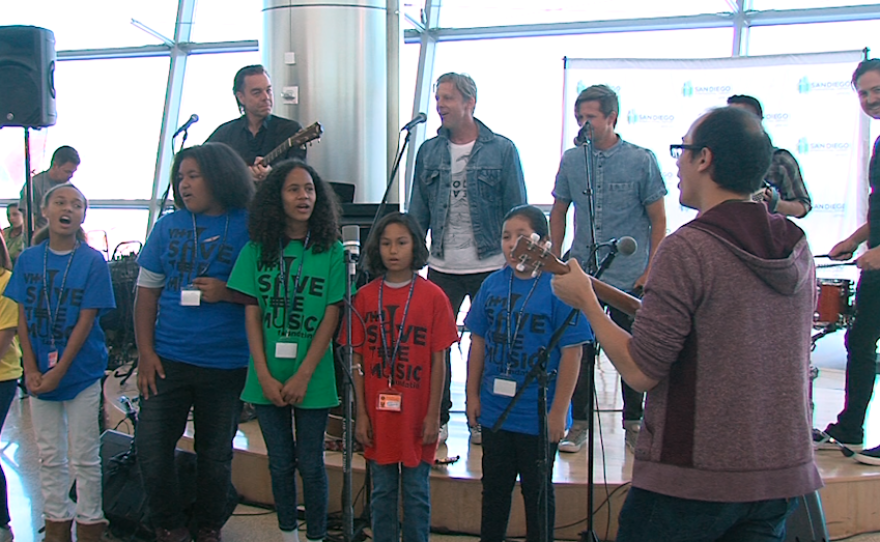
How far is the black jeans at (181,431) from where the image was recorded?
2.62 m

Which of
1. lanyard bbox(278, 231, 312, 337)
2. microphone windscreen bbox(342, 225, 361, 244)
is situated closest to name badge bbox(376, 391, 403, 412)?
Answer: lanyard bbox(278, 231, 312, 337)

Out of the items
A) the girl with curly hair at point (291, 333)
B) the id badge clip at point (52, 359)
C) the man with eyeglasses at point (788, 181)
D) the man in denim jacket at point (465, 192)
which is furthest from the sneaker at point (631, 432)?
the id badge clip at point (52, 359)

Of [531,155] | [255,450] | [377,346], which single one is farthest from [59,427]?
[531,155]

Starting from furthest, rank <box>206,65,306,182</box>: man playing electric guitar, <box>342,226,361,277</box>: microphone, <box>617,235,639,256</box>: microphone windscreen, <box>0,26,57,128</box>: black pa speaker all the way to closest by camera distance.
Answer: <box>0,26,57,128</box>: black pa speaker < <box>206,65,306,182</box>: man playing electric guitar < <box>342,226,361,277</box>: microphone < <box>617,235,639,256</box>: microphone windscreen

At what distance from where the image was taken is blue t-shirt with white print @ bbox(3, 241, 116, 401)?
2.76 metres

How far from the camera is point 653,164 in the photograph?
10.4 feet

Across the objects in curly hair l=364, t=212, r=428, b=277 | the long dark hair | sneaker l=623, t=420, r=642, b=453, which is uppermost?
the long dark hair

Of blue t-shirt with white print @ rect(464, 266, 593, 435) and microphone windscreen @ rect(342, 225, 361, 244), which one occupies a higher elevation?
microphone windscreen @ rect(342, 225, 361, 244)

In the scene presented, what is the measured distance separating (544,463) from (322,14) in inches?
127

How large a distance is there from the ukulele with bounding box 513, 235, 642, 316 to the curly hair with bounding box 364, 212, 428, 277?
2.54ft

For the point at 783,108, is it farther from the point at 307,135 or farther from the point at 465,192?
the point at 307,135

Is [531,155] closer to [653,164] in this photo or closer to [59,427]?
[653,164]

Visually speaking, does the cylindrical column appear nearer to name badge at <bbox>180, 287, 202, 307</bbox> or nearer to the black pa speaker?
the black pa speaker

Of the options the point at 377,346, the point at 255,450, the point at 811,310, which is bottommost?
the point at 255,450
